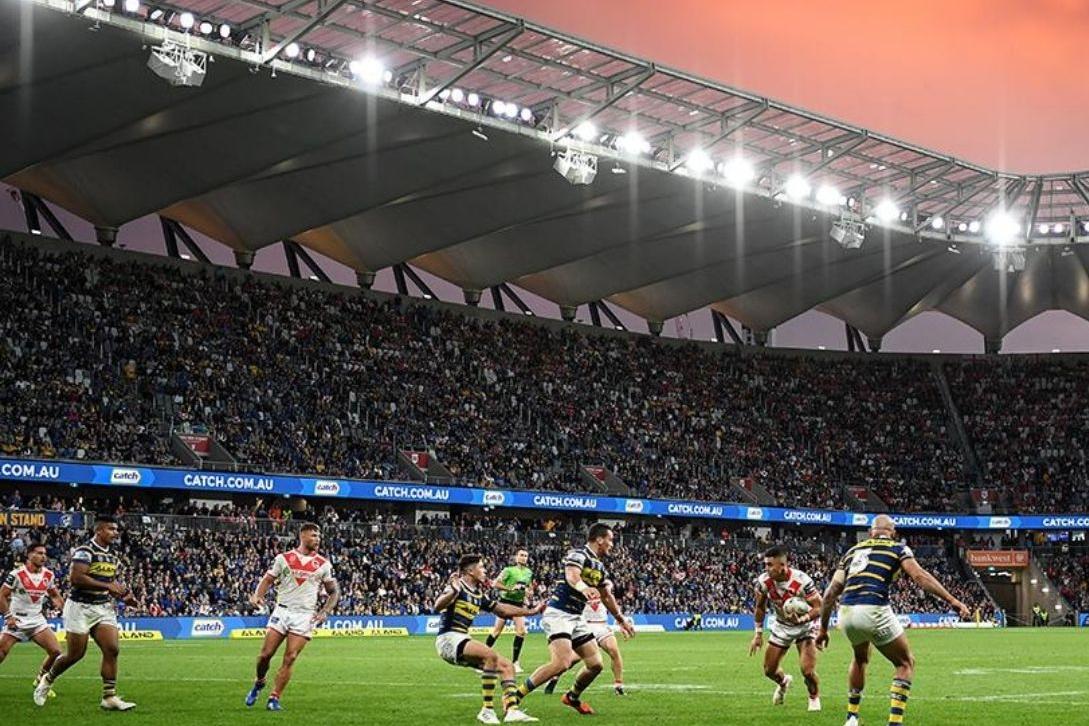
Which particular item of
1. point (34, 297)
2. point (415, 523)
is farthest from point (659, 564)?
point (34, 297)

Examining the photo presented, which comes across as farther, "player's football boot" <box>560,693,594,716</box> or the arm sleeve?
"player's football boot" <box>560,693,594,716</box>

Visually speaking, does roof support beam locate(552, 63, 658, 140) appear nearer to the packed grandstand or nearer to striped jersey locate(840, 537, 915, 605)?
the packed grandstand

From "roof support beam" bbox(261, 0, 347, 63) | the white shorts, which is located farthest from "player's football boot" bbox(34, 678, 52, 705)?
"roof support beam" bbox(261, 0, 347, 63)

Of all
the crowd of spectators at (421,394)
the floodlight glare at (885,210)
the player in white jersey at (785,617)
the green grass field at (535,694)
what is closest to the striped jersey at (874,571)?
the green grass field at (535,694)

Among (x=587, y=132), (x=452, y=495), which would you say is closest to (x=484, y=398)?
(x=452, y=495)

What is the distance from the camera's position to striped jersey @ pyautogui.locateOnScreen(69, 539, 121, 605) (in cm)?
1847

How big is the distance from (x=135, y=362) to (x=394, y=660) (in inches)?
1054

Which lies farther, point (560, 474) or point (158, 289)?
point (560, 474)

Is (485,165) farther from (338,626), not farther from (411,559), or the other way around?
(338,626)

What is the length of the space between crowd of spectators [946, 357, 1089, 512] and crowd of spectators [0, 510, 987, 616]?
779cm

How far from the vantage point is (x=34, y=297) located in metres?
55.0

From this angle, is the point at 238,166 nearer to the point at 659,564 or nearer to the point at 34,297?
the point at 34,297

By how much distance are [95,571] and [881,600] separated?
966cm

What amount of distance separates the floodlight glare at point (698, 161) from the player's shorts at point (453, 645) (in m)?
42.6
